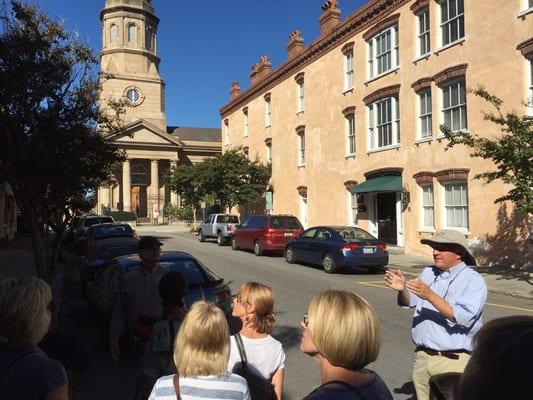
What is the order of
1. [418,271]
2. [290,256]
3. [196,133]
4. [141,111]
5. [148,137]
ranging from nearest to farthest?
[418,271] → [290,256] → [148,137] → [141,111] → [196,133]

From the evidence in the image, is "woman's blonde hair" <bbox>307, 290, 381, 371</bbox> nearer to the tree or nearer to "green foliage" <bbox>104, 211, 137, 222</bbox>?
the tree

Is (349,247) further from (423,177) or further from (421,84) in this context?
(421,84)

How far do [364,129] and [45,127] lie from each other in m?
17.5

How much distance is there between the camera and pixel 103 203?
58938mm

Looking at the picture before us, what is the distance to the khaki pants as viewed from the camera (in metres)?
3.54

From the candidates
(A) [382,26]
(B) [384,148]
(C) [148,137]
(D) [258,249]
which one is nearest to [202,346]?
(D) [258,249]

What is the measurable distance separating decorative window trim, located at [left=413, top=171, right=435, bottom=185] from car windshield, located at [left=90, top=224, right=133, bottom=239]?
1113cm

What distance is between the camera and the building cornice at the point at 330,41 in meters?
22.7

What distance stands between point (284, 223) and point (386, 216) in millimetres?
5051

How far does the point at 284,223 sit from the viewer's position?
2116 centimetres

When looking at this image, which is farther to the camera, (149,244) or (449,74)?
(449,74)

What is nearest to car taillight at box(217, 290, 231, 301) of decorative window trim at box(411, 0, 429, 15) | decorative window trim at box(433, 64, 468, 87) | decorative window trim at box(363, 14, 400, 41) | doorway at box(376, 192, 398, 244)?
decorative window trim at box(433, 64, 468, 87)

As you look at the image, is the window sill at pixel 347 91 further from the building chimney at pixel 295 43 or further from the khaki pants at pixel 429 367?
the khaki pants at pixel 429 367

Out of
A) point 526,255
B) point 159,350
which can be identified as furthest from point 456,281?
point 526,255
